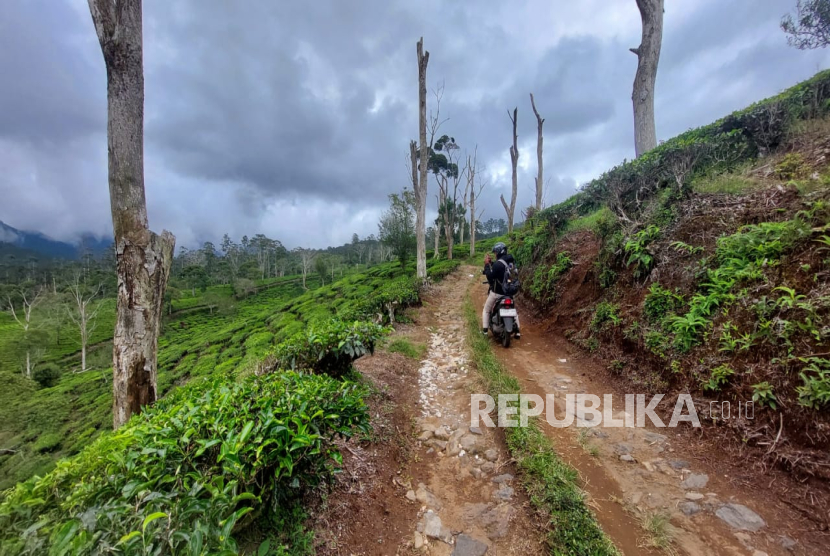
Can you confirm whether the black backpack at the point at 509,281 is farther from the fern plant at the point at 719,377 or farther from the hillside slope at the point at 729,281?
the fern plant at the point at 719,377

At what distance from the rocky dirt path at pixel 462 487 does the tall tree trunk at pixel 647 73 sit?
986 centimetres

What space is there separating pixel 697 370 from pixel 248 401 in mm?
4410

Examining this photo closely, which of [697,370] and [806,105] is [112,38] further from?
[806,105]

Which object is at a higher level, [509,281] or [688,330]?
[509,281]

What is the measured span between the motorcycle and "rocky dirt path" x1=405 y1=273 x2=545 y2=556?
1369mm

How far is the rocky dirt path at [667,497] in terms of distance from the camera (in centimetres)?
208

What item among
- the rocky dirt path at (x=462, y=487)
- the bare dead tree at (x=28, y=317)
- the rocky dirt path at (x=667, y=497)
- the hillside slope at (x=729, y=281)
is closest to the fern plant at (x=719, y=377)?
the hillside slope at (x=729, y=281)

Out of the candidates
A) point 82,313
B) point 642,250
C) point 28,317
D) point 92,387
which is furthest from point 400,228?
point 28,317

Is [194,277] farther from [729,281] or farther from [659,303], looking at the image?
[729,281]

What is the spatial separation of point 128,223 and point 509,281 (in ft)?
19.1

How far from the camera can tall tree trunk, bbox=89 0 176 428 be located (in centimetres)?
335

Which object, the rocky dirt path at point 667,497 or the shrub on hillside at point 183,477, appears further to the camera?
the rocky dirt path at point 667,497

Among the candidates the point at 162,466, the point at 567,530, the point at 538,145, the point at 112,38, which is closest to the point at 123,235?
the point at 112,38

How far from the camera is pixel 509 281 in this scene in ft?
20.4
